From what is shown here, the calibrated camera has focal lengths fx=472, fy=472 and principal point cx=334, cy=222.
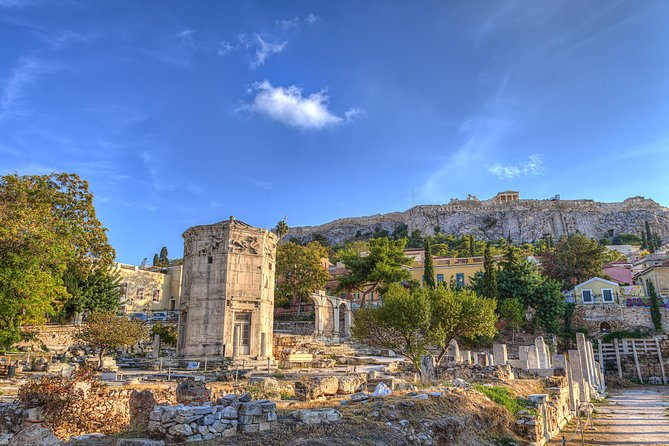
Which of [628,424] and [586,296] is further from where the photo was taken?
[586,296]

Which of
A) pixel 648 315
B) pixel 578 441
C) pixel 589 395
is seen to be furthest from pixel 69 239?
pixel 648 315

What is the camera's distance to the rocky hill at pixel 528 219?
379 ft

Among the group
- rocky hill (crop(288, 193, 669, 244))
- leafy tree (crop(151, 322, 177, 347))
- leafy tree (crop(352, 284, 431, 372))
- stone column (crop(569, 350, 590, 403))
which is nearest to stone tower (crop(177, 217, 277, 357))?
leafy tree (crop(352, 284, 431, 372))

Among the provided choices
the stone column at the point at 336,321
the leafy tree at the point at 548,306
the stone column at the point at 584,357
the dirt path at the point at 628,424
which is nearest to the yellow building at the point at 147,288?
the stone column at the point at 336,321

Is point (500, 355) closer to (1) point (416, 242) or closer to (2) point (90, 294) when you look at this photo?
(2) point (90, 294)

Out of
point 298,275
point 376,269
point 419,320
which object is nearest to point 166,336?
point 298,275

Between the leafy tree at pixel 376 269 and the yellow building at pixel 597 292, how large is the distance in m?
16.6

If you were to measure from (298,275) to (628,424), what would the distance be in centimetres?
3188

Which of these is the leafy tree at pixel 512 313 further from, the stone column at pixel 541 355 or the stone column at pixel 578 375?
the stone column at pixel 578 375

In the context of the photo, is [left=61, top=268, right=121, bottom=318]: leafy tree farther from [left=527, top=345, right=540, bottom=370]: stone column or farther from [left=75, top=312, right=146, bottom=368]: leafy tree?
[left=527, top=345, right=540, bottom=370]: stone column

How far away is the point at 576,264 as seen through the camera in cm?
5159

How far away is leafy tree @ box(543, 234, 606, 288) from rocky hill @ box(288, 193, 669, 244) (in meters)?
60.7

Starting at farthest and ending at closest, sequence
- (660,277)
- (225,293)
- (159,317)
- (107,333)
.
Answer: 1. (660,277)
2. (159,317)
3. (225,293)
4. (107,333)

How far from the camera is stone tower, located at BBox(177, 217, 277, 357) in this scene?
22.8 m
